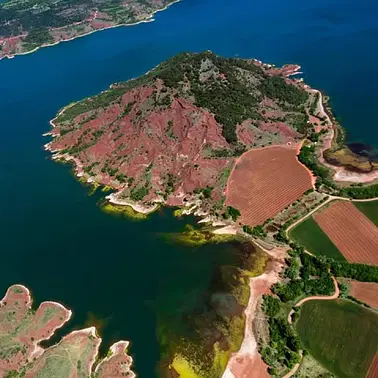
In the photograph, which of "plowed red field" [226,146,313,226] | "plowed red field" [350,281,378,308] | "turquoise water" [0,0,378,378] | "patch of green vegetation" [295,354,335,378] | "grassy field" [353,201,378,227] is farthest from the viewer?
"plowed red field" [226,146,313,226]

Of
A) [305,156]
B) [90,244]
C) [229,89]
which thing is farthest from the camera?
[229,89]

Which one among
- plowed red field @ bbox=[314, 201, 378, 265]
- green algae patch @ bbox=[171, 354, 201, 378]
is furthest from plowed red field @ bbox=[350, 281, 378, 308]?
green algae patch @ bbox=[171, 354, 201, 378]

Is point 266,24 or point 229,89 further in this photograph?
point 266,24

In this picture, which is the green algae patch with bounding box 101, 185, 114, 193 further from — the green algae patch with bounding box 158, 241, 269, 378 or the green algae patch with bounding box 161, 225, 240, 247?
the green algae patch with bounding box 158, 241, 269, 378

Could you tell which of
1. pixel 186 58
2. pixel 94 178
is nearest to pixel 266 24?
pixel 186 58

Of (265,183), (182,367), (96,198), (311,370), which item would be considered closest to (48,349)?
(182,367)

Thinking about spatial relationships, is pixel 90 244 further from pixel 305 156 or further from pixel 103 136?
pixel 305 156

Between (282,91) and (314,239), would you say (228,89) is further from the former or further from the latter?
(314,239)
